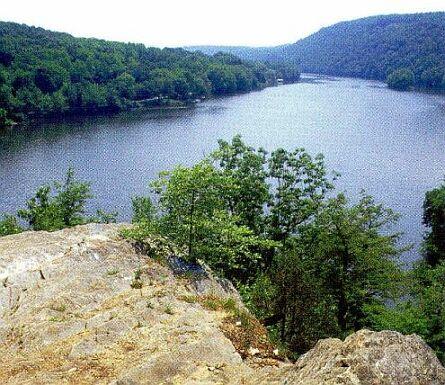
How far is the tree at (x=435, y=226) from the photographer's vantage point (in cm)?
4556

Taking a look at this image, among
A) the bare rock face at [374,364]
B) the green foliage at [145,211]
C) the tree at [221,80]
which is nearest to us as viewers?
the bare rock face at [374,364]

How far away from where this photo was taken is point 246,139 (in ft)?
295

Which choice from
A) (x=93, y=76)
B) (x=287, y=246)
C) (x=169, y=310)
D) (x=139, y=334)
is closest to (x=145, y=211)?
(x=287, y=246)

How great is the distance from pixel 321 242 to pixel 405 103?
123m

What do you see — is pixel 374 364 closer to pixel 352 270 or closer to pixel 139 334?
pixel 139 334

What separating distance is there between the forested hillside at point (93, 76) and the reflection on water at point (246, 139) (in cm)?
847

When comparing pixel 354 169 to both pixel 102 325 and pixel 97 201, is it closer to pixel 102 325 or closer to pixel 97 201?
pixel 97 201

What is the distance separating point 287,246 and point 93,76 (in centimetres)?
12187

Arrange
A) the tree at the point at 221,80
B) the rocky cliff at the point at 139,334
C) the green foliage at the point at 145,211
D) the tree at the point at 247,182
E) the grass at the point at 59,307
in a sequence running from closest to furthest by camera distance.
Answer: the rocky cliff at the point at 139,334
the grass at the point at 59,307
the green foliage at the point at 145,211
the tree at the point at 247,182
the tree at the point at 221,80

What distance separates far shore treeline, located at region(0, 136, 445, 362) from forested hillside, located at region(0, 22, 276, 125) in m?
81.5

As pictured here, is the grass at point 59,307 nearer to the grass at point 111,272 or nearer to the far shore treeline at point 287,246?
the grass at point 111,272

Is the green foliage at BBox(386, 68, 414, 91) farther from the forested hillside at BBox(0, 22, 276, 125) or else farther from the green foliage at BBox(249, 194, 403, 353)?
the green foliage at BBox(249, 194, 403, 353)

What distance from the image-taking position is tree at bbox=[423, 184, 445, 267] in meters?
45.6

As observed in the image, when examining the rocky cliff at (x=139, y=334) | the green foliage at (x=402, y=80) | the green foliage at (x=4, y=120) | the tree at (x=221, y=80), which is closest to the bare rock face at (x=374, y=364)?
the rocky cliff at (x=139, y=334)
